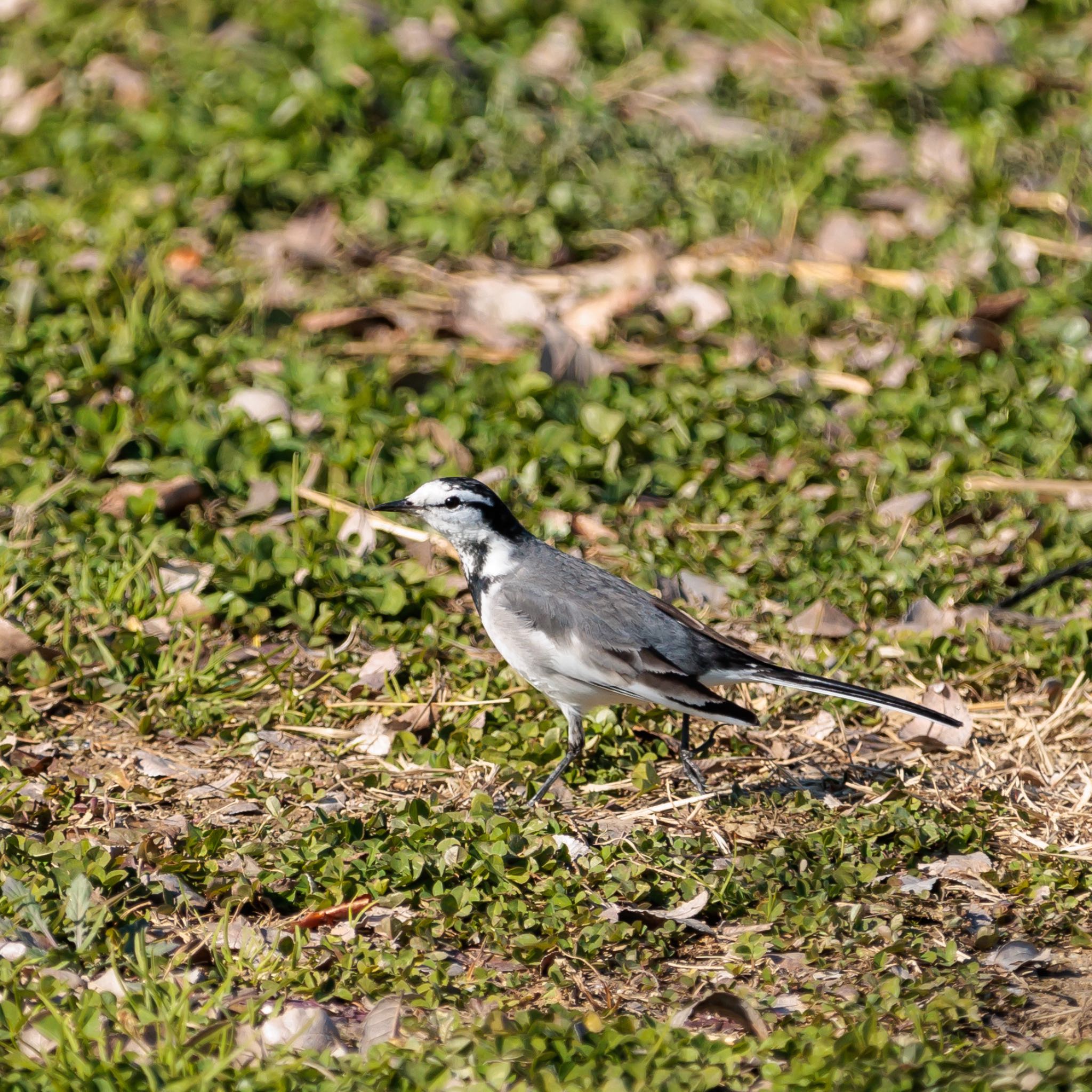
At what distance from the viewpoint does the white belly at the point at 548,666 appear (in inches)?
197

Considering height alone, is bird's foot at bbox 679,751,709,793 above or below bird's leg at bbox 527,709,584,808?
below

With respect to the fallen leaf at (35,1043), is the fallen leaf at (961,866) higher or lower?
lower

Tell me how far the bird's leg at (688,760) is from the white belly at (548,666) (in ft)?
0.91

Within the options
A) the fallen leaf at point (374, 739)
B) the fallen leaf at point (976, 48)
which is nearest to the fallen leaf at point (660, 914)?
the fallen leaf at point (374, 739)

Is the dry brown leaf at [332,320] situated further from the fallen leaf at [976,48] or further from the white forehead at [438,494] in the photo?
the fallen leaf at [976,48]

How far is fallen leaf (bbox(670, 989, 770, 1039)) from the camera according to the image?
3.94 metres

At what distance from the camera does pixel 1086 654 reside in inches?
222

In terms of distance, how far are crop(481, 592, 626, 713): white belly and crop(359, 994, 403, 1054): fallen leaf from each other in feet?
4.39

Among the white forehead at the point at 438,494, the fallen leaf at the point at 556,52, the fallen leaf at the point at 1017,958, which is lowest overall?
the fallen leaf at the point at 1017,958

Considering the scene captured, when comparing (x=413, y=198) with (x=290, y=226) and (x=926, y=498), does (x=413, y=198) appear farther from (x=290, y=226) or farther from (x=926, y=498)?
(x=926, y=498)

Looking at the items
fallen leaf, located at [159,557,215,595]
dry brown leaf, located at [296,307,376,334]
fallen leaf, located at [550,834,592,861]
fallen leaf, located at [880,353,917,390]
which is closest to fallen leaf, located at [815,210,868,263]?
fallen leaf, located at [880,353,917,390]

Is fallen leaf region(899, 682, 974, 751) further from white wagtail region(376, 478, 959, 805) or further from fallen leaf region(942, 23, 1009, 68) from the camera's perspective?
fallen leaf region(942, 23, 1009, 68)

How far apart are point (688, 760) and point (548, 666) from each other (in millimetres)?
561

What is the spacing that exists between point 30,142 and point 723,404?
14.7 ft
